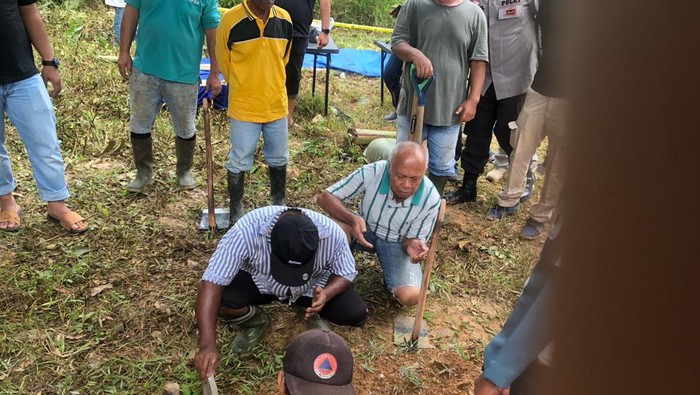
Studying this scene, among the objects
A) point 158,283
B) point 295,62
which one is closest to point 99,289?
point 158,283

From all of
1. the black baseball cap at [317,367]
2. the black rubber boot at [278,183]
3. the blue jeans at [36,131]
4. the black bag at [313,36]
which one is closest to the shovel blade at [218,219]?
the black rubber boot at [278,183]

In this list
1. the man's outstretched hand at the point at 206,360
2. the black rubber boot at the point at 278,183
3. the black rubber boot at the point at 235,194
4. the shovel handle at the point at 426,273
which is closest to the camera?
the man's outstretched hand at the point at 206,360

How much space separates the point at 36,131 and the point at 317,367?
8.29 feet

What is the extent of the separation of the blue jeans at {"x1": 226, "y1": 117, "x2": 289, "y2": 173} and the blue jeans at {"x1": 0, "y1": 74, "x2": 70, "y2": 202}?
109 centimetres

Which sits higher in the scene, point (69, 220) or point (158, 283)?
point (69, 220)

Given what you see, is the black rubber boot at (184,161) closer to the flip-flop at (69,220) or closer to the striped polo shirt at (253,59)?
the striped polo shirt at (253,59)

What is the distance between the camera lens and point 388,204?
3602mm

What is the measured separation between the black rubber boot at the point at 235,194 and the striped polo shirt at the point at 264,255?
1226 millimetres

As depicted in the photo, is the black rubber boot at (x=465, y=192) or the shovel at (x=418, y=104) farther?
the black rubber boot at (x=465, y=192)

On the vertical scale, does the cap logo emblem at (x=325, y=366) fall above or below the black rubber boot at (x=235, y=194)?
above

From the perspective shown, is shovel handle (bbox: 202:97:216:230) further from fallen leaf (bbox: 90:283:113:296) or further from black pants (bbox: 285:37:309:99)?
black pants (bbox: 285:37:309:99)

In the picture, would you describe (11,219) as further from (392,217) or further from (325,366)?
(325,366)

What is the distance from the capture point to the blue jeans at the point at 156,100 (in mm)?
4277

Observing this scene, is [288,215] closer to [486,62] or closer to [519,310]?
→ [519,310]
